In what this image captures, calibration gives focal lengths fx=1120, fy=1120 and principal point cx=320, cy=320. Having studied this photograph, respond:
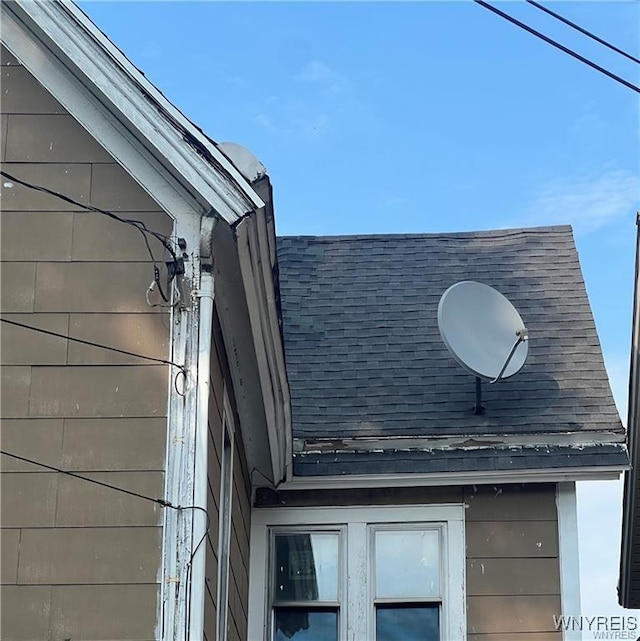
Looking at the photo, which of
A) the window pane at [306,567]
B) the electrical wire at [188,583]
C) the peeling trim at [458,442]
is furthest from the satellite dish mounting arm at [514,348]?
the electrical wire at [188,583]

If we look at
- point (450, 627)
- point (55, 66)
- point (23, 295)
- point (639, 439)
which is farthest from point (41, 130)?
point (639, 439)

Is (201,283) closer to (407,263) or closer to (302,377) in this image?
(302,377)

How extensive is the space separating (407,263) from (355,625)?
12.7 feet

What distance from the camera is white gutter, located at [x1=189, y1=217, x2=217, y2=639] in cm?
466

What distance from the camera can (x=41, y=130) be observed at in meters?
5.43

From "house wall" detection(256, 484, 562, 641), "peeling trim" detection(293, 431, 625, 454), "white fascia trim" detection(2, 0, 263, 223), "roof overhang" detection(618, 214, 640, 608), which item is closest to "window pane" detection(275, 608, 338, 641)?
"house wall" detection(256, 484, 562, 641)

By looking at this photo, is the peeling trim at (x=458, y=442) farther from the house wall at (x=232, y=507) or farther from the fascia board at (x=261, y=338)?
the house wall at (x=232, y=507)

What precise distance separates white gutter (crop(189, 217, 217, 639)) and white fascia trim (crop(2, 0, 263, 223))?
178 millimetres

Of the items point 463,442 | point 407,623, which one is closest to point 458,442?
point 463,442

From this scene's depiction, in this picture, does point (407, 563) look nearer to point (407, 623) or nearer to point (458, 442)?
point (407, 623)

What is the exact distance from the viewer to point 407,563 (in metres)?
7.58

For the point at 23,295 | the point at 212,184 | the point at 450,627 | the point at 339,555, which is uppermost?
the point at 212,184

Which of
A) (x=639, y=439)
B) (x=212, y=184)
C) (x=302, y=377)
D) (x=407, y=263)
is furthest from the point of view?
(x=407, y=263)

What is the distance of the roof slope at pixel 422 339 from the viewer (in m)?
8.03
